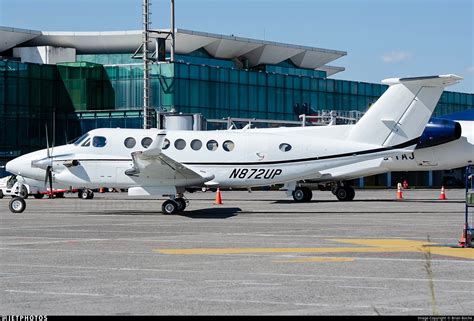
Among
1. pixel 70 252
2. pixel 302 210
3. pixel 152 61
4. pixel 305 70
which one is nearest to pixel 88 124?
pixel 152 61

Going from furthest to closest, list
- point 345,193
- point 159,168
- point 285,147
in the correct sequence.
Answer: point 345,193 → point 285,147 → point 159,168

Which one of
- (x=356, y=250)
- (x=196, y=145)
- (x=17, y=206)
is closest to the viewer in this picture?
(x=356, y=250)

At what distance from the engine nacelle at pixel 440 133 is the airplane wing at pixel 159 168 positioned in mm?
12468

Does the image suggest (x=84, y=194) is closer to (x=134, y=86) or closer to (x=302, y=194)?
(x=302, y=194)

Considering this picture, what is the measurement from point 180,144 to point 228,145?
1.87 meters

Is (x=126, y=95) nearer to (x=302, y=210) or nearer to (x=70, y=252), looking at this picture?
(x=302, y=210)

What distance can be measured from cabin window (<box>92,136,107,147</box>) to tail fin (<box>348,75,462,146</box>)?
10.2 metres

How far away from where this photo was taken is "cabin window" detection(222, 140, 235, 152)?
1309 inches

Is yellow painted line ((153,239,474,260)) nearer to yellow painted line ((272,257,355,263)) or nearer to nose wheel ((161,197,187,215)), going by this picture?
yellow painted line ((272,257,355,263))

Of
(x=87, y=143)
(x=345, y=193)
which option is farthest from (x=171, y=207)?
(x=345, y=193)

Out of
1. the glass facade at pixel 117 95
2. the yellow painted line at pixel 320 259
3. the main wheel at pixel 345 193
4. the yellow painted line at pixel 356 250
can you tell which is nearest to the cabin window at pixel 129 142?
the main wheel at pixel 345 193

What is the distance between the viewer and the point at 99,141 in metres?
32.1

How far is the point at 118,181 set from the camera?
102ft

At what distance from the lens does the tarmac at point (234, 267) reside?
1096 centimetres
